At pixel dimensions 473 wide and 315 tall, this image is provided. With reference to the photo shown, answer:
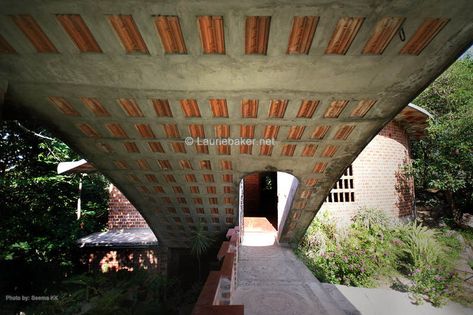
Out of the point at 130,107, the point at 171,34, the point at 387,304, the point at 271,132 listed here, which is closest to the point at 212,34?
the point at 171,34

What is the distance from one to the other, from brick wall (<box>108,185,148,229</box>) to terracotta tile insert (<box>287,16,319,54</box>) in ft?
29.0

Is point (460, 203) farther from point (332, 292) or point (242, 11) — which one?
point (242, 11)

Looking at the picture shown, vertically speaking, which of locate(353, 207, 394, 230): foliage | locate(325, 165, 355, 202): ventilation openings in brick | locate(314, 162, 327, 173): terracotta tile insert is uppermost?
locate(314, 162, 327, 173): terracotta tile insert

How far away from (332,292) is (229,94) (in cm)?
457

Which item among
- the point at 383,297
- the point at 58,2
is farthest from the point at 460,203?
the point at 58,2

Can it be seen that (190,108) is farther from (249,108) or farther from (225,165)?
(225,165)

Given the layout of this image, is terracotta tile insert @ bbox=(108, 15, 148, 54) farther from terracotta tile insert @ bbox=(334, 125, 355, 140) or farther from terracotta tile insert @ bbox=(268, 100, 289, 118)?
terracotta tile insert @ bbox=(334, 125, 355, 140)

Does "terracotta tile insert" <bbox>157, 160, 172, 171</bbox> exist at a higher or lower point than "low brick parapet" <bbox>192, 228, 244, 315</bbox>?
higher

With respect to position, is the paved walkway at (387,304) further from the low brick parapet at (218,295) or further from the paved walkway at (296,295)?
the low brick parapet at (218,295)

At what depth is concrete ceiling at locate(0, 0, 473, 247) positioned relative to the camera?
219 centimetres

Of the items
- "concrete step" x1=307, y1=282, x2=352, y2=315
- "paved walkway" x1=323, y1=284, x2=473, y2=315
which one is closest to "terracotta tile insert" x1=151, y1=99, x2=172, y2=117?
"concrete step" x1=307, y1=282, x2=352, y2=315

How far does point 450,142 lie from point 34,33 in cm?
1455

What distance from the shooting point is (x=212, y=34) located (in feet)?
7.79

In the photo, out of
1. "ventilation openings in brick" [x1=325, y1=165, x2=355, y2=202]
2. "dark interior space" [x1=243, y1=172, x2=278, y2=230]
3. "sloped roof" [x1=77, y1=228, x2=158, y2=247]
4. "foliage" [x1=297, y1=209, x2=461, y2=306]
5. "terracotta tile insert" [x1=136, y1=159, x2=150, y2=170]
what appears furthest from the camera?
"dark interior space" [x1=243, y1=172, x2=278, y2=230]
